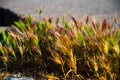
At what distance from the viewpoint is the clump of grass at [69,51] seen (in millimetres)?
3982

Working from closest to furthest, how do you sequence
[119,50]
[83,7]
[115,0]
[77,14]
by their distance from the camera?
[119,50]
[77,14]
[83,7]
[115,0]

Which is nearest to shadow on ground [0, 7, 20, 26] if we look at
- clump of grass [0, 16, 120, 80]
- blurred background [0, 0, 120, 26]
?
blurred background [0, 0, 120, 26]

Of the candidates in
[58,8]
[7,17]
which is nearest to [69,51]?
[7,17]

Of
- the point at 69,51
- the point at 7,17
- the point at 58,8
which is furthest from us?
the point at 58,8

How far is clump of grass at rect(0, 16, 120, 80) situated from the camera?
3.98 metres

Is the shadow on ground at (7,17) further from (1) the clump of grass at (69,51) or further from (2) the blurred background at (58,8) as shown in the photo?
(1) the clump of grass at (69,51)

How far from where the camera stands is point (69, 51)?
4.00m

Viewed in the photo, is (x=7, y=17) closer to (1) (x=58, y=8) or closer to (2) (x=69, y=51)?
(1) (x=58, y=8)

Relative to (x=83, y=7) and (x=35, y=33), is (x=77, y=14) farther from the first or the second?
(x=35, y=33)

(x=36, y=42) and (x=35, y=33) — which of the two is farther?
(x=35, y=33)

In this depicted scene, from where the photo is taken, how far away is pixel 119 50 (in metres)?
3.97

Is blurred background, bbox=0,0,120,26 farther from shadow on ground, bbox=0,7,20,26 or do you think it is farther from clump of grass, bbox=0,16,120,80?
clump of grass, bbox=0,16,120,80

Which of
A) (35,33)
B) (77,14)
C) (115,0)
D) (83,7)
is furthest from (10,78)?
(115,0)

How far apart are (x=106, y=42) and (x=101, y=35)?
20 cm
